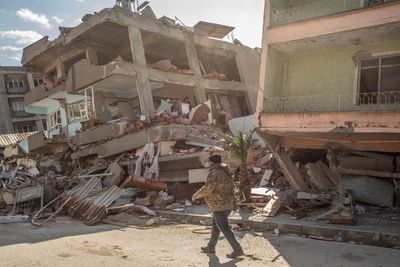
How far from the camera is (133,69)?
59.3ft

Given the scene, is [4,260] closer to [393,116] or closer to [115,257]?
[115,257]

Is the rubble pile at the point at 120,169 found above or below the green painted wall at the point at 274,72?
below

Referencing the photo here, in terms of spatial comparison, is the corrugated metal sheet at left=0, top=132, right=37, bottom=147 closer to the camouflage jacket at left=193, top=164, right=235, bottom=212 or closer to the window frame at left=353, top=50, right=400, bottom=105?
the window frame at left=353, top=50, right=400, bottom=105

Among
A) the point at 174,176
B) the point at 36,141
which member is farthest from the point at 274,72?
the point at 36,141

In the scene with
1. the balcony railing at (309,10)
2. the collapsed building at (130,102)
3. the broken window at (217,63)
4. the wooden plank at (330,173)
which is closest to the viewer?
the balcony railing at (309,10)

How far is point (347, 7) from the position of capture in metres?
11.7

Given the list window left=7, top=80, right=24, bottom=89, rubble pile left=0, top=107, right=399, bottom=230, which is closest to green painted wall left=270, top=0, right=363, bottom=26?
rubble pile left=0, top=107, right=399, bottom=230

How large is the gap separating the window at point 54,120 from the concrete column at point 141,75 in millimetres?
11217

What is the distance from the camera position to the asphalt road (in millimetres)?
6086

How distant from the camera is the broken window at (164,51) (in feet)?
66.2

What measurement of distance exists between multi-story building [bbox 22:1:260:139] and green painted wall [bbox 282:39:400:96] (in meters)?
7.32

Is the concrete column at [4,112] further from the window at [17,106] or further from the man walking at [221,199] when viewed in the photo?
the man walking at [221,199]

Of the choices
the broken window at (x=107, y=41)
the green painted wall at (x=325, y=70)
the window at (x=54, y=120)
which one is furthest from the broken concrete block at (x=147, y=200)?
the window at (x=54, y=120)

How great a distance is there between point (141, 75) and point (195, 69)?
417cm
